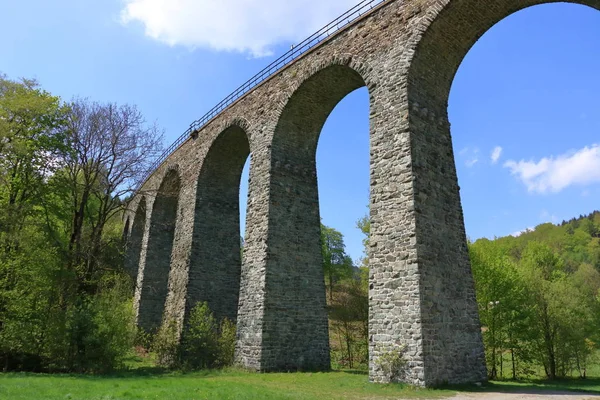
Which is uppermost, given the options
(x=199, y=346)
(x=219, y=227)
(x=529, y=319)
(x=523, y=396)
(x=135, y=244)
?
(x=135, y=244)

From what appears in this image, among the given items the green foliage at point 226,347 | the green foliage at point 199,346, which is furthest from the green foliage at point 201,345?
the green foliage at point 226,347

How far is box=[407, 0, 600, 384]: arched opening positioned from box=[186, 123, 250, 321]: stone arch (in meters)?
8.49

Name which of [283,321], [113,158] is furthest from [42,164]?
[283,321]

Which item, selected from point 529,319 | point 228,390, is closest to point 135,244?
point 228,390

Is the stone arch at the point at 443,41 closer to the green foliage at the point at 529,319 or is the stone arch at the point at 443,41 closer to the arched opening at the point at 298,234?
the arched opening at the point at 298,234

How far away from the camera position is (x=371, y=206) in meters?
11.7

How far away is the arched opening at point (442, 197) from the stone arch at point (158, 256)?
14717 millimetres

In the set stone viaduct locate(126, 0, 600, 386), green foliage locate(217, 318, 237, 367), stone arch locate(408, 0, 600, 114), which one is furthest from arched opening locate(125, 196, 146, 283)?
stone arch locate(408, 0, 600, 114)

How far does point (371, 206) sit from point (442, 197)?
1902 mm

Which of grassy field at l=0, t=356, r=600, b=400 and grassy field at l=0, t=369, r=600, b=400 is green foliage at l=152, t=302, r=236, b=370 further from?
grassy field at l=0, t=369, r=600, b=400

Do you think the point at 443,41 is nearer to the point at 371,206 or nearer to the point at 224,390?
the point at 371,206

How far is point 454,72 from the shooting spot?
13.0m

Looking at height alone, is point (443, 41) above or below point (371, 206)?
above

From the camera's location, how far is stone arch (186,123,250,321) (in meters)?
18.9
